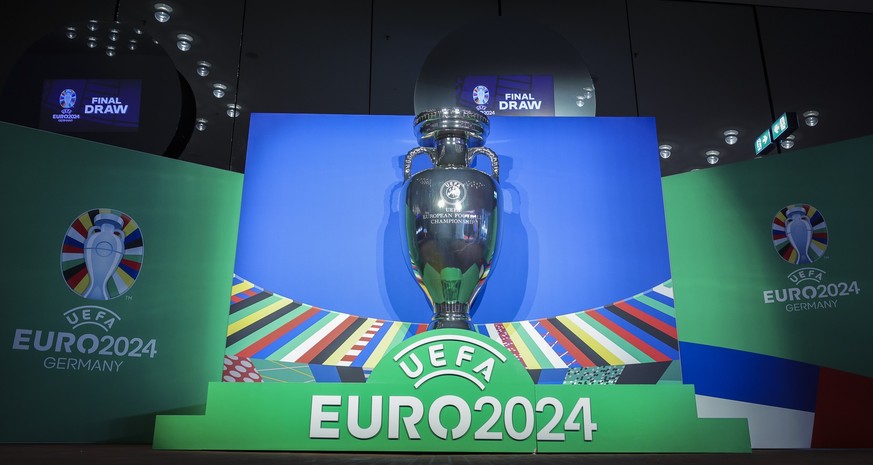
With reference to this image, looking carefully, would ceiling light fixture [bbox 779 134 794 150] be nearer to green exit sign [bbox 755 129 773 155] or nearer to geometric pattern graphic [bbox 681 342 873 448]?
green exit sign [bbox 755 129 773 155]

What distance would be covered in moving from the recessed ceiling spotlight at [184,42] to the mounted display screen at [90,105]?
1.04m

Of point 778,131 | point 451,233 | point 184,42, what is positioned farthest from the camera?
point 184,42

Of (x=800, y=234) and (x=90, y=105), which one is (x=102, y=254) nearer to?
(x=90, y=105)

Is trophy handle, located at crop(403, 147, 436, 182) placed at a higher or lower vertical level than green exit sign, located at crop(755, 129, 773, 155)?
lower

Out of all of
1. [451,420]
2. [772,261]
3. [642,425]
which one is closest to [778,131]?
[772,261]

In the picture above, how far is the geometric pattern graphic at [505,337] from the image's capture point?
141 centimetres

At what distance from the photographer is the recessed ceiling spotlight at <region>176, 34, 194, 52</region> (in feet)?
11.8

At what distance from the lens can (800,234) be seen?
5.73ft

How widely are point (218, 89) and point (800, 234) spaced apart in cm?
339

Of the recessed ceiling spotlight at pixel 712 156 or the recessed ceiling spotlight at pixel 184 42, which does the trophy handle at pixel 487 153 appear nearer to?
the recessed ceiling spotlight at pixel 184 42

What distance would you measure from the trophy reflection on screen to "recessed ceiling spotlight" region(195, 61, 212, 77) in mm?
2550

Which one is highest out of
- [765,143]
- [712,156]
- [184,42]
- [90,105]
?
[184,42]

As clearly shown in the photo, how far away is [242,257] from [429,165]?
0.56 meters

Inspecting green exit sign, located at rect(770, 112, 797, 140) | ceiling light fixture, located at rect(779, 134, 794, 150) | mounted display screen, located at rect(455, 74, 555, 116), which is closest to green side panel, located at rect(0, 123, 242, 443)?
mounted display screen, located at rect(455, 74, 555, 116)
